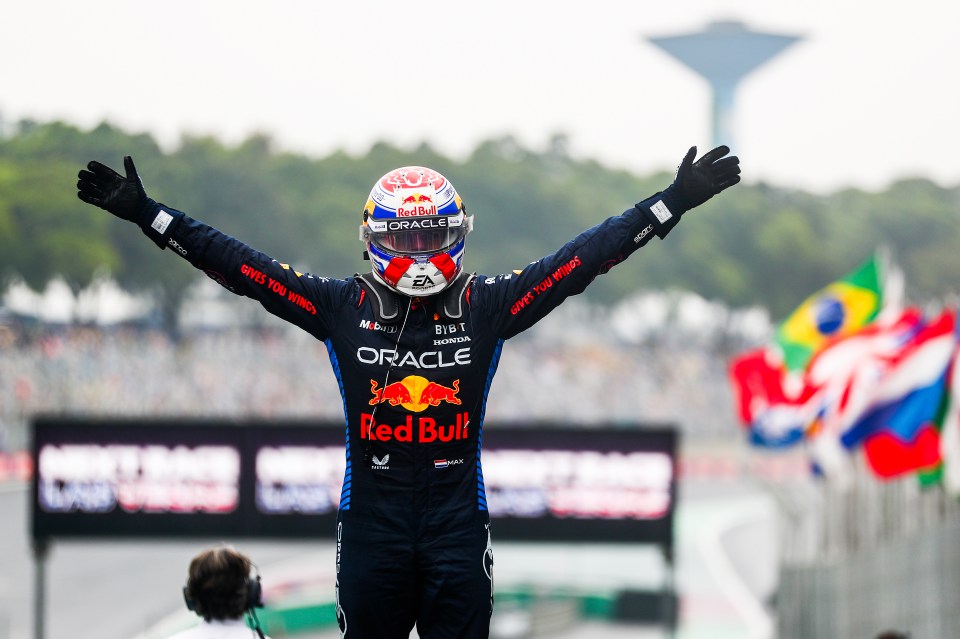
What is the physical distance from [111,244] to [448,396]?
52.7 meters

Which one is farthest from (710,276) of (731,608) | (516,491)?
(516,491)

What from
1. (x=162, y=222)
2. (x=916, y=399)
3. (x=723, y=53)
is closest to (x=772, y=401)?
(x=916, y=399)

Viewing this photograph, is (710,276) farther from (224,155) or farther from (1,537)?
(1,537)

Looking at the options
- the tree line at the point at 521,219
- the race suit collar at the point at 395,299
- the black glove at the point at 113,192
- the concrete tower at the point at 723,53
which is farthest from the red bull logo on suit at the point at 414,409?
the concrete tower at the point at 723,53

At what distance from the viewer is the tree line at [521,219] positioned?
184ft

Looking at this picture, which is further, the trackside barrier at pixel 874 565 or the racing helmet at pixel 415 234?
the trackside barrier at pixel 874 565

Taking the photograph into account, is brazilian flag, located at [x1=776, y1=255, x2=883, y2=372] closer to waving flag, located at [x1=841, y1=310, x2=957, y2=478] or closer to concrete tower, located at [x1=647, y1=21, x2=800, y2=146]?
waving flag, located at [x1=841, y1=310, x2=957, y2=478]

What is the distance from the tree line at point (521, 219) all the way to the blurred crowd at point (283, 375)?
3120 mm

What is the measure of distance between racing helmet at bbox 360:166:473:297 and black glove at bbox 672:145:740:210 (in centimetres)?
70

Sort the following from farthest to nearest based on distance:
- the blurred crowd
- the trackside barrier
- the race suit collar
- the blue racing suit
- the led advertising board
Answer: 1. the blurred crowd
2. the led advertising board
3. the trackside barrier
4. the race suit collar
5. the blue racing suit

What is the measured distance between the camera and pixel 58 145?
51.3 meters

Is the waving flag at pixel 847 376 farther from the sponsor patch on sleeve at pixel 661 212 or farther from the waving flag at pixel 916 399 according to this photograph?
the sponsor patch on sleeve at pixel 661 212

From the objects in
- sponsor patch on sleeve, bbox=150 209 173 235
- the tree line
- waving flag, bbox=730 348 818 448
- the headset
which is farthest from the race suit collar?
the tree line

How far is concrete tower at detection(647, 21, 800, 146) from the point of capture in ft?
274
